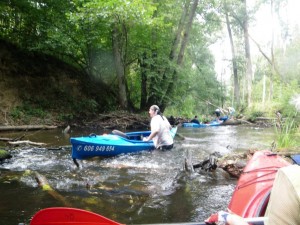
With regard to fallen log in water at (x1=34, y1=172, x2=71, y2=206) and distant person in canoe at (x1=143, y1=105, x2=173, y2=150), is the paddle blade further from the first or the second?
distant person in canoe at (x1=143, y1=105, x2=173, y2=150)

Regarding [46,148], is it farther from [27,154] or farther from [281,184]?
[281,184]

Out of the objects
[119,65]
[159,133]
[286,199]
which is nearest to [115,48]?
[119,65]

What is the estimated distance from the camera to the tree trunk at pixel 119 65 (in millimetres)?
16055

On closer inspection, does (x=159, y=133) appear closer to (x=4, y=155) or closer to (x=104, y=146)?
(x=104, y=146)

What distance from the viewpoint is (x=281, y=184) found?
1551 millimetres

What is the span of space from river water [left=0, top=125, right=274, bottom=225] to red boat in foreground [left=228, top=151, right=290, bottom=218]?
43.6 inches

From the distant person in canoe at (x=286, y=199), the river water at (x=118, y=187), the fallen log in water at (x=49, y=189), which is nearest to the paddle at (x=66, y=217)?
the river water at (x=118, y=187)

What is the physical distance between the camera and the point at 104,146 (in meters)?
7.59

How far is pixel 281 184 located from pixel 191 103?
26638mm

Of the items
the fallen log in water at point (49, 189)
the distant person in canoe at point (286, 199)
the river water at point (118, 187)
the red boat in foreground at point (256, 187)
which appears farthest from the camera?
the fallen log in water at point (49, 189)

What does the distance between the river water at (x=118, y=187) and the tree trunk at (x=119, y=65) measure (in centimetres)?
903

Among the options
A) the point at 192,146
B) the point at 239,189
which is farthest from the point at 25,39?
the point at 239,189

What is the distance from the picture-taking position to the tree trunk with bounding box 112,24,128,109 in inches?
632

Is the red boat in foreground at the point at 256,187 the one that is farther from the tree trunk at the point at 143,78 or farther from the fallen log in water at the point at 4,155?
the tree trunk at the point at 143,78
